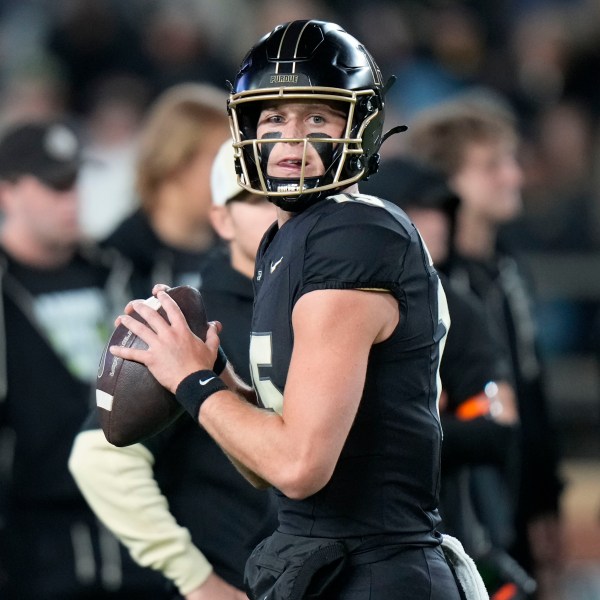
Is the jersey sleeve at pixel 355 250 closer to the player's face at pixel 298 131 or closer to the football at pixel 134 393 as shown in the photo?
the player's face at pixel 298 131

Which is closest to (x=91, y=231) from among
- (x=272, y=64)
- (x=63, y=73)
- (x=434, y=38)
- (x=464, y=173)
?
(x=63, y=73)

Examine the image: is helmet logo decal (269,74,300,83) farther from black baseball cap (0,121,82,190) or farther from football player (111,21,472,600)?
black baseball cap (0,121,82,190)

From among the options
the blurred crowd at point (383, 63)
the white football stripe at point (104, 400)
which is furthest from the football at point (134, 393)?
the blurred crowd at point (383, 63)

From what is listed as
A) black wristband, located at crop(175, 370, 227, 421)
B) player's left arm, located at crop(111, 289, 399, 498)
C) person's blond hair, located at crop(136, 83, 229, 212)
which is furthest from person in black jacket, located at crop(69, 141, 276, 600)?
person's blond hair, located at crop(136, 83, 229, 212)

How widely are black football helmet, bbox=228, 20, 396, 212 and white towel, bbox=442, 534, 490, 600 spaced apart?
72 centimetres

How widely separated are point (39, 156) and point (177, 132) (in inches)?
21.3

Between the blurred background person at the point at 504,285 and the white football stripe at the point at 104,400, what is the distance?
7.67 ft

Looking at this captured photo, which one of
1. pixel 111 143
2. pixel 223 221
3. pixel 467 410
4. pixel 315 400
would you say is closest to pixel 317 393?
pixel 315 400

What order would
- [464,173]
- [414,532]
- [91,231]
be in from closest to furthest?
1. [414,532]
2. [464,173]
3. [91,231]

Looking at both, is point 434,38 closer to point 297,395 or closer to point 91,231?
point 91,231

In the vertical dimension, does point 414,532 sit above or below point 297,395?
below

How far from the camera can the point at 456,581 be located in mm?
2902

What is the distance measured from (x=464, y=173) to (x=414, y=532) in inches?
124

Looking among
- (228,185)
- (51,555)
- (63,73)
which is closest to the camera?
(228,185)
